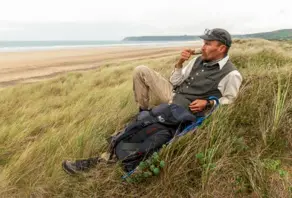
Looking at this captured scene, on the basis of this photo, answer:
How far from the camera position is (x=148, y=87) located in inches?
143

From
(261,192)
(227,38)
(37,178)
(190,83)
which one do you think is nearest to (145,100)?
(190,83)

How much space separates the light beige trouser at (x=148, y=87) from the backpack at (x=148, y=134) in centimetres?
66

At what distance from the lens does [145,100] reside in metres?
3.61

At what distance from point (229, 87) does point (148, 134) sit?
1109mm

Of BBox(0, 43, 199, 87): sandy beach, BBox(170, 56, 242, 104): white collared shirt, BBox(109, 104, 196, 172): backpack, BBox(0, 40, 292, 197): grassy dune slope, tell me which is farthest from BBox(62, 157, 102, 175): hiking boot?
BBox(0, 43, 199, 87): sandy beach

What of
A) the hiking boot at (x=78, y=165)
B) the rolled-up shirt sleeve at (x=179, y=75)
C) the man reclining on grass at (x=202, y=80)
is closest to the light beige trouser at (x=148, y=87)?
the man reclining on grass at (x=202, y=80)

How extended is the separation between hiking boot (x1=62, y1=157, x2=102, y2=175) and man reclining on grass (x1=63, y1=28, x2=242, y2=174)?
42.0 inches

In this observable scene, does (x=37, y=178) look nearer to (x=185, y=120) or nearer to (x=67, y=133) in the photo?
(x=67, y=133)

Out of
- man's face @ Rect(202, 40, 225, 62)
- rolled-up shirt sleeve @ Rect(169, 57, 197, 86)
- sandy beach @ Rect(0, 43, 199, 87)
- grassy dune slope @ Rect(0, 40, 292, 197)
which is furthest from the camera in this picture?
sandy beach @ Rect(0, 43, 199, 87)

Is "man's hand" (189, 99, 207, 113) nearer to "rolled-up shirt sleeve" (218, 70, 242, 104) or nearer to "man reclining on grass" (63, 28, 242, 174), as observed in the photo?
"man reclining on grass" (63, 28, 242, 174)

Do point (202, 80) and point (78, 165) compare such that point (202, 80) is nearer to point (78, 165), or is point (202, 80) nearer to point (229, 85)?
point (229, 85)

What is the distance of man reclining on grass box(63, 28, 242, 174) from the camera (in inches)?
126

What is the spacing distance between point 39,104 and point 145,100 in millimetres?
3738

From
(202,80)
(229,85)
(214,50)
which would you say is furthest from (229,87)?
(214,50)
